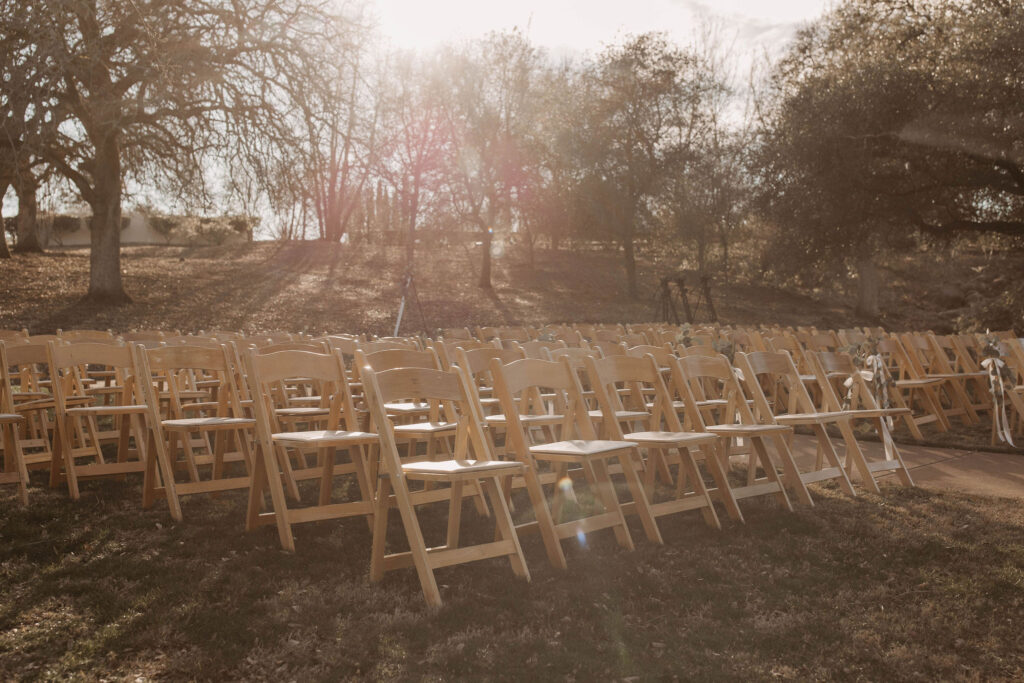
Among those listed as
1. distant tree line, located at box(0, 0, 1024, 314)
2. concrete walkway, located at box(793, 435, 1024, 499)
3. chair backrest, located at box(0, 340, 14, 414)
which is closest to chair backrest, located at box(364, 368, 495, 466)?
chair backrest, located at box(0, 340, 14, 414)

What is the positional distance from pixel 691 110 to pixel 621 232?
5334mm

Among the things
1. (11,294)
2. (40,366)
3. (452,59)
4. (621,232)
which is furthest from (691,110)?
(40,366)

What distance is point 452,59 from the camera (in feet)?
93.5

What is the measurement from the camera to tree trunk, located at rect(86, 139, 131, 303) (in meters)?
19.0

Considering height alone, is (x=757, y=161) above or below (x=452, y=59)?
below

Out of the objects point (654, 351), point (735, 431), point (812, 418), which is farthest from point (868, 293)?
point (735, 431)

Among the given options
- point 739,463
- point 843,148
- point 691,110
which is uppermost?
point 691,110

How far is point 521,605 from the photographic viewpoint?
154 inches

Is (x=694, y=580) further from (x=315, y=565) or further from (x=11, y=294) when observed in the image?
(x=11, y=294)

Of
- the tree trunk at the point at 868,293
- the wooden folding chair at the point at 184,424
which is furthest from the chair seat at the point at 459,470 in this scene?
the tree trunk at the point at 868,293

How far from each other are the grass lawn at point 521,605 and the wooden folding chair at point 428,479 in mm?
129

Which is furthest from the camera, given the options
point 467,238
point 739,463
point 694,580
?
point 467,238

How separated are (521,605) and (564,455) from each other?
0.85m

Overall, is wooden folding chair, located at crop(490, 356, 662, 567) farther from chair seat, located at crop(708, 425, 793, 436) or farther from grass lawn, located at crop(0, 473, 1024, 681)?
chair seat, located at crop(708, 425, 793, 436)
